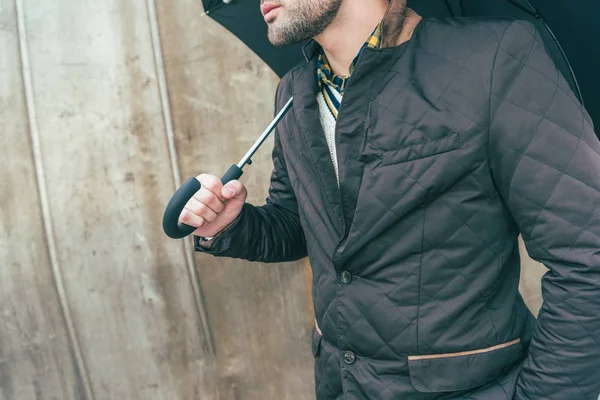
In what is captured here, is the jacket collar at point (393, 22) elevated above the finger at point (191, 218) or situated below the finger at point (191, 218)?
above

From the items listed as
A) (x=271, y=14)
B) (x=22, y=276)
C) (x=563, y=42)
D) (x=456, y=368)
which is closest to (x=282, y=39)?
(x=271, y=14)

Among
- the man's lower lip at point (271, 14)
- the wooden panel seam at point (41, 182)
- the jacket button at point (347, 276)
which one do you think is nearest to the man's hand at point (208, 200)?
the jacket button at point (347, 276)

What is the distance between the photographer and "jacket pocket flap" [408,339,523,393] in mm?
1187

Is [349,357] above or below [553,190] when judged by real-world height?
below

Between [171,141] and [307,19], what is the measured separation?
2.67ft

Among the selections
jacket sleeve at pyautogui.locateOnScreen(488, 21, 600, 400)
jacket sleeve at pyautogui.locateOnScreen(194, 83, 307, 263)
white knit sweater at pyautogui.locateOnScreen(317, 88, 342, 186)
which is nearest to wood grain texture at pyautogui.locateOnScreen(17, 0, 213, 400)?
jacket sleeve at pyautogui.locateOnScreen(194, 83, 307, 263)

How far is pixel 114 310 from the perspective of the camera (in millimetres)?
1952

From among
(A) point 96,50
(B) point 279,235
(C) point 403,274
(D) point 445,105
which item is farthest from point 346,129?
(A) point 96,50

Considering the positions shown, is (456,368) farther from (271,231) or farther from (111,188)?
(111,188)

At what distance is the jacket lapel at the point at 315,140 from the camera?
1.24 m

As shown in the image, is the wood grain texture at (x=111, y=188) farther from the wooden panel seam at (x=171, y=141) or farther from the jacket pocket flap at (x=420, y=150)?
the jacket pocket flap at (x=420, y=150)

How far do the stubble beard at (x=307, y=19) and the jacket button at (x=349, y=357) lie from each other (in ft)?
2.37

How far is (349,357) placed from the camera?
4.19 ft

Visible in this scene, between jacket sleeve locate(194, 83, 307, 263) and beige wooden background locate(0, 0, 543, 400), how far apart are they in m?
0.43
